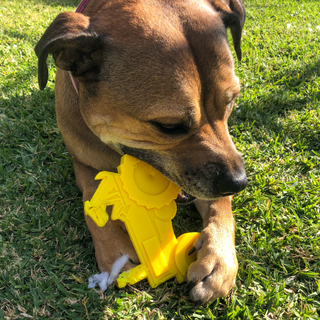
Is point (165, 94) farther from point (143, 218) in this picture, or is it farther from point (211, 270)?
point (211, 270)

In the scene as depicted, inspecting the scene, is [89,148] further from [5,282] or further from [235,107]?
[235,107]

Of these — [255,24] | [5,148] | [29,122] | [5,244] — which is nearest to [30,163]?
[5,148]

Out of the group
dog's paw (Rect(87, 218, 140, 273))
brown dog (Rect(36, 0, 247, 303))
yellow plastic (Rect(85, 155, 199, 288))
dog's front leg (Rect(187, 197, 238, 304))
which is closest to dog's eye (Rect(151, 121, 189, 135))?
brown dog (Rect(36, 0, 247, 303))

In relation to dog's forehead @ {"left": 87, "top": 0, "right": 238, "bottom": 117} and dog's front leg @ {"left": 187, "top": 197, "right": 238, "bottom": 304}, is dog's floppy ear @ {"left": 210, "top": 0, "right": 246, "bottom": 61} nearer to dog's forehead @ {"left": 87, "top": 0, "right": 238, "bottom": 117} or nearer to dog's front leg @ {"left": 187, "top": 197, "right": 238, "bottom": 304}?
dog's forehead @ {"left": 87, "top": 0, "right": 238, "bottom": 117}

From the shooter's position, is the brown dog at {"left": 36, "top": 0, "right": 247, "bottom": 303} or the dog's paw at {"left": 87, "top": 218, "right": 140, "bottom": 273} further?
the dog's paw at {"left": 87, "top": 218, "right": 140, "bottom": 273}

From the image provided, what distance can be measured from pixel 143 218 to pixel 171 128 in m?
0.64

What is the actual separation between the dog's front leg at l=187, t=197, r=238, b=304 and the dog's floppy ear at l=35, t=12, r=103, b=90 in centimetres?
138

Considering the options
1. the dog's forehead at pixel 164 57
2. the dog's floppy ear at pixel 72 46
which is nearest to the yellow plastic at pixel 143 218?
the dog's forehead at pixel 164 57

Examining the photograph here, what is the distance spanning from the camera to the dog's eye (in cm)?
210

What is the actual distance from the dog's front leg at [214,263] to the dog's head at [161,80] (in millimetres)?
285

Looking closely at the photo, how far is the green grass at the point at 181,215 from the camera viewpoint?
2.05 metres

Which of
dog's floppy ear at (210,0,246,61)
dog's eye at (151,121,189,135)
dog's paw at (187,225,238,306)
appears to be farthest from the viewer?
dog's floppy ear at (210,0,246,61)

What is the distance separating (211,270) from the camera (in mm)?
2043

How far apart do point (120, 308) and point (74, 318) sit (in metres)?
0.29
